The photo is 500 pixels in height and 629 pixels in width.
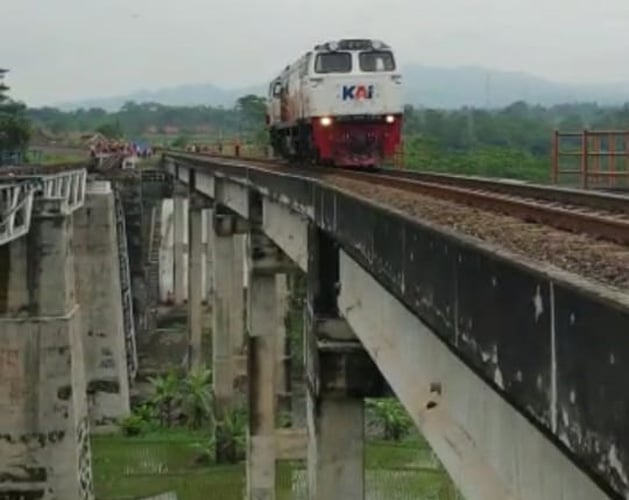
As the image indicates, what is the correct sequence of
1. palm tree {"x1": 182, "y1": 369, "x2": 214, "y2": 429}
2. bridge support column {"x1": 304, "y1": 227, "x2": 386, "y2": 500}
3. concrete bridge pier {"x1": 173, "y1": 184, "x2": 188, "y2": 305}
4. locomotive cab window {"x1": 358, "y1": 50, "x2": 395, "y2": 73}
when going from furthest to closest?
concrete bridge pier {"x1": 173, "y1": 184, "x2": 188, "y2": 305} → palm tree {"x1": 182, "y1": 369, "x2": 214, "y2": 429} → locomotive cab window {"x1": 358, "y1": 50, "x2": 395, "y2": 73} → bridge support column {"x1": 304, "y1": 227, "x2": 386, "y2": 500}

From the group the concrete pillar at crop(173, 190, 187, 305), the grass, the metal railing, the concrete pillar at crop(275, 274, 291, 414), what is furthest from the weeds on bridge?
the concrete pillar at crop(173, 190, 187, 305)

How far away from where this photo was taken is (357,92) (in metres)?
25.0

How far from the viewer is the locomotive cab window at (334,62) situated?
2542cm

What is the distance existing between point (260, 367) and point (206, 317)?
35.7m

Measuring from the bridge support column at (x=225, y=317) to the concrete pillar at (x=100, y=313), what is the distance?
4123 mm

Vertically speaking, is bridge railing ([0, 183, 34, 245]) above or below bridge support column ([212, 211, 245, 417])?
above

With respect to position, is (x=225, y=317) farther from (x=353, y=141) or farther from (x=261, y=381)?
(x=353, y=141)

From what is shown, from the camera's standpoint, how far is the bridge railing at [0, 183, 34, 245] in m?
23.9

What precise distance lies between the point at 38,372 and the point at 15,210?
14.6ft

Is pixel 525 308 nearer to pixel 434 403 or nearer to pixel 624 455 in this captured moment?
pixel 624 455

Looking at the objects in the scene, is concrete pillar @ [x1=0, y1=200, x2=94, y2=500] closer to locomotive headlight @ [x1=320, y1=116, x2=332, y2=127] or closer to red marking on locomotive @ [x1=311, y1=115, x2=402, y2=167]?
red marking on locomotive @ [x1=311, y1=115, x2=402, y2=167]

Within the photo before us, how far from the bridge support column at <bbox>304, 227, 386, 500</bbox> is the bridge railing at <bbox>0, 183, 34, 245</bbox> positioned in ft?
40.6

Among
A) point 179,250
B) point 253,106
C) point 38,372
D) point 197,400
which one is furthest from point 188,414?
point 253,106

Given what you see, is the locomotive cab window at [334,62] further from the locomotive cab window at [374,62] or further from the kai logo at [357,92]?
the kai logo at [357,92]
